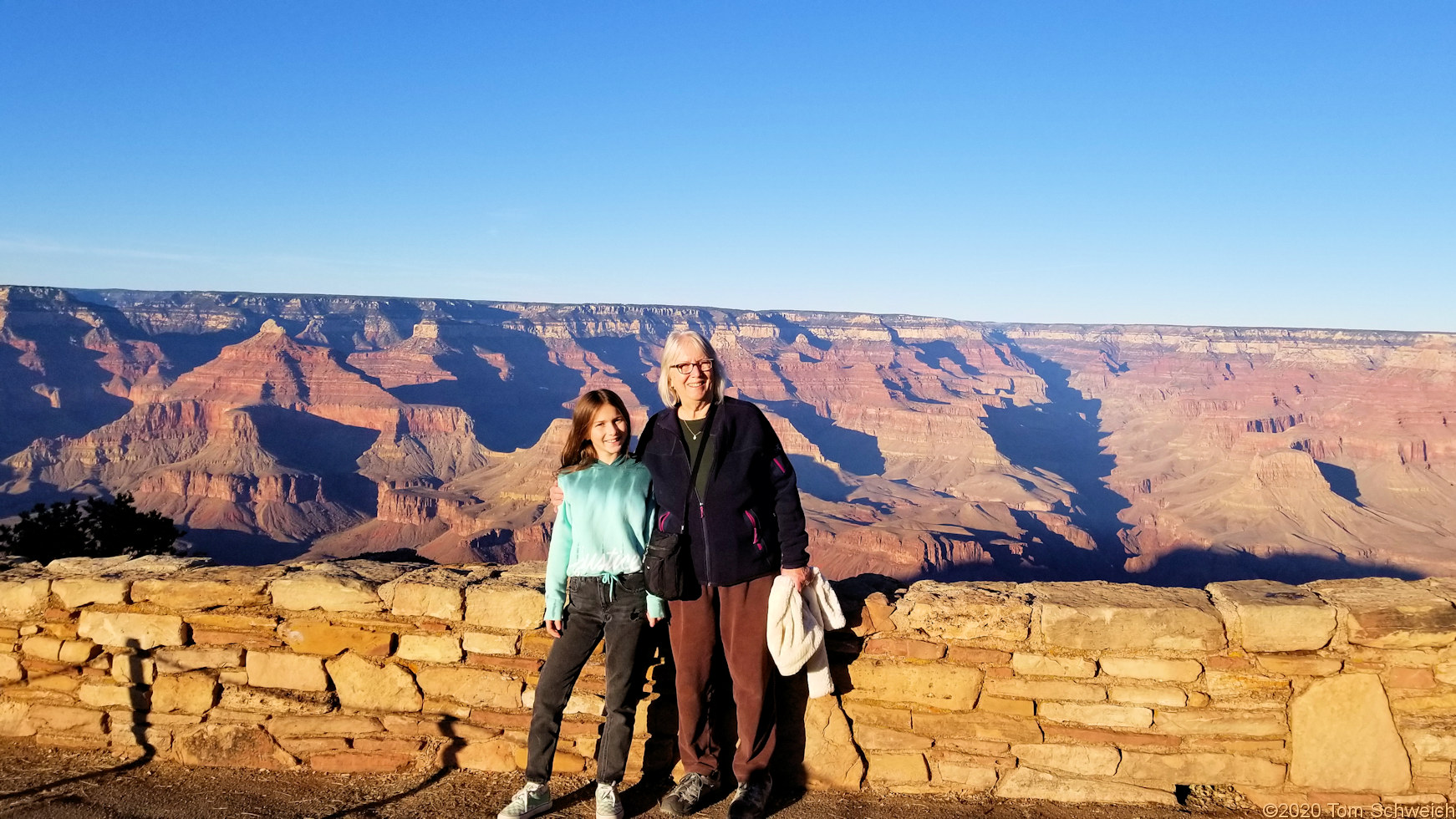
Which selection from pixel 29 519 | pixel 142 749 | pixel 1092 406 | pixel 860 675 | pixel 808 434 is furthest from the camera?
pixel 1092 406

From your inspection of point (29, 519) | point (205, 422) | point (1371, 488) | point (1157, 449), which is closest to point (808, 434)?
point (1157, 449)

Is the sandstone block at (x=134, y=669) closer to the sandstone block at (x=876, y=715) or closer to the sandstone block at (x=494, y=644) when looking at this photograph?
the sandstone block at (x=494, y=644)

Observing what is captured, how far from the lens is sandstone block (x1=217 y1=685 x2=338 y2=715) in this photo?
5.01 metres

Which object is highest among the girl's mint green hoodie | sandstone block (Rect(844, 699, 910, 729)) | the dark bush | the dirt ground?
the girl's mint green hoodie

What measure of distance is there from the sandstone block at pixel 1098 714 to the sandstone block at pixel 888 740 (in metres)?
0.69

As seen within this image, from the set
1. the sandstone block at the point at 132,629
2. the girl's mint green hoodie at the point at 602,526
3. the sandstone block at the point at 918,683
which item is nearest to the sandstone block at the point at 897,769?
the sandstone block at the point at 918,683

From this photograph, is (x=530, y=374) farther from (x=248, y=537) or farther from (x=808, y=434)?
(x=248, y=537)

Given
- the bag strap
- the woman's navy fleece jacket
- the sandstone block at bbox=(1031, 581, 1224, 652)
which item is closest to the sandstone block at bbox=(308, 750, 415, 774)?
the woman's navy fleece jacket

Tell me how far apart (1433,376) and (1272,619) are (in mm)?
140673

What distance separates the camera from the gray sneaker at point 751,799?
4.20 m

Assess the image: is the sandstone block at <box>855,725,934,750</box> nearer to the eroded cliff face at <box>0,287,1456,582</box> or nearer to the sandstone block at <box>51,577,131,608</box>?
the sandstone block at <box>51,577,131,608</box>

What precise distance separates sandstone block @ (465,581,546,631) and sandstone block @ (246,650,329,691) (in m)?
1.02

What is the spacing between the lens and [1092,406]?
170 meters

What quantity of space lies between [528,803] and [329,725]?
1594 mm
